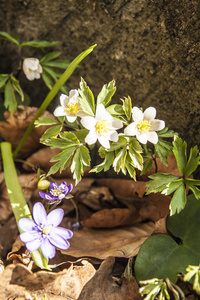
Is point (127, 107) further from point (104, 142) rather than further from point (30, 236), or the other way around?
point (30, 236)

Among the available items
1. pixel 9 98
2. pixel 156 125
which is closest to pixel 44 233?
pixel 156 125

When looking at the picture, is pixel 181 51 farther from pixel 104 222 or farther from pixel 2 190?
pixel 2 190

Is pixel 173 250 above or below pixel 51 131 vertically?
below

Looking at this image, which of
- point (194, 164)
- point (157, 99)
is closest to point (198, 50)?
point (157, 99)

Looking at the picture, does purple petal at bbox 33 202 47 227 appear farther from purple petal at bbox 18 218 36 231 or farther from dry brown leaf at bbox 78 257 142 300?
dry brown leaf at bbox 78 257 142 300

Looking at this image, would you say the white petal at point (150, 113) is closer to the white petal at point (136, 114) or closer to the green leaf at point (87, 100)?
the white petal at point (136, 114)

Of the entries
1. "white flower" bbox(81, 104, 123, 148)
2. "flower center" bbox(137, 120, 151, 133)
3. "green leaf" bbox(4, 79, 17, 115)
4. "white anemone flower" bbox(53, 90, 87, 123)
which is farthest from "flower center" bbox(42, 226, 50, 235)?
"green leaf" bbox(4, 79, 17, 115)
